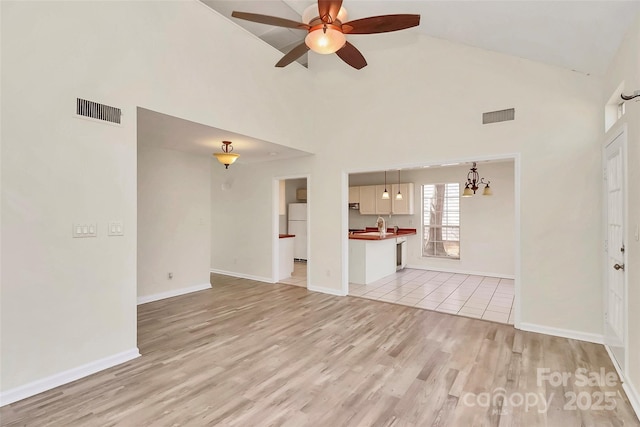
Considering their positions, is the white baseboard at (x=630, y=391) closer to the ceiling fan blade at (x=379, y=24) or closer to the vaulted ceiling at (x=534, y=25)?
the vaulted ceiling at (x=534, y=25)

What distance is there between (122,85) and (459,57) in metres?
4.15

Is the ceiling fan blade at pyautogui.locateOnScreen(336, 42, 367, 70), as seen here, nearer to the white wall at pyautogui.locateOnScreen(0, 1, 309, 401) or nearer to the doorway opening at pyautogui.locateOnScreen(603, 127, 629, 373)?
the white wall at pyautogui.locateOnScreen(0, 1, 309, 401)

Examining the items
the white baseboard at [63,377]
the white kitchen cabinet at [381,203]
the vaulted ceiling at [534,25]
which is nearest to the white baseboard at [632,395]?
the vaulted ceiling at [534,25]

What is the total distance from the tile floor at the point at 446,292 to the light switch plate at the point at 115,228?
3681 mm

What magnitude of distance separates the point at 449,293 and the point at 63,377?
5306mm

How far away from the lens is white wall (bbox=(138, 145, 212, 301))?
495cm

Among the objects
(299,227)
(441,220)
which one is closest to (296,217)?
(299,227)

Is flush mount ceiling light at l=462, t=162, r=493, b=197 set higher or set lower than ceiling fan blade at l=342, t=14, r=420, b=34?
lower

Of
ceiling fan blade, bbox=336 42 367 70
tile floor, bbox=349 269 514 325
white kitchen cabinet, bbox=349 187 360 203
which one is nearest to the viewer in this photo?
ceiling fan blade, bbox=336 42 367 70

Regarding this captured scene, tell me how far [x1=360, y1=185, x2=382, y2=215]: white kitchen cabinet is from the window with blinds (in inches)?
50.7

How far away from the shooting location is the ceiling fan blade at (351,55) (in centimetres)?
302

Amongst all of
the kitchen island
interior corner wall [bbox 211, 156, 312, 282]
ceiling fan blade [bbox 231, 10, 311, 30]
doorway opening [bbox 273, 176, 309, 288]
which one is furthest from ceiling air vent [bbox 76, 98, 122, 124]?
doorway opening [bbox 273, 176, 309, 288]

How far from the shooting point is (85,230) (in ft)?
8.99

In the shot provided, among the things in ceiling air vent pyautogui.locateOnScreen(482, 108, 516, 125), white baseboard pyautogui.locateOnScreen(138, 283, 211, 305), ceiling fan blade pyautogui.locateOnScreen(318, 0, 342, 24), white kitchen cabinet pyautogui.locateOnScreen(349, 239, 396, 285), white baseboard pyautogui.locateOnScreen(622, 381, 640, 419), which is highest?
ceiling fan blade pyautogui.locateOnScreen(318, 0, 342, 24)
